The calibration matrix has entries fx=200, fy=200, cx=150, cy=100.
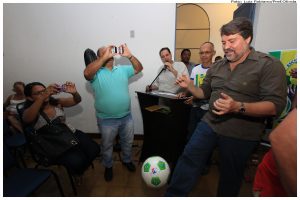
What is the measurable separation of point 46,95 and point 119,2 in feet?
5.93

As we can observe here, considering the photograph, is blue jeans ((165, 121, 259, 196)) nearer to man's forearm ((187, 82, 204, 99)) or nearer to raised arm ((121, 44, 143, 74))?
man's forearm ((187, 82, 204, 99))

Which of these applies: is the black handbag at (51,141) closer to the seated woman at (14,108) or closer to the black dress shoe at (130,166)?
the black dress shoe at (130,166)

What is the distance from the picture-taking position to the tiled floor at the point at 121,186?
2010 millimetres

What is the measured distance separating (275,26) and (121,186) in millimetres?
2454

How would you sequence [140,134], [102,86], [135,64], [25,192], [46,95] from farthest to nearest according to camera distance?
1. [140,134]
2. [135,64]
3. [102,86]
4. [46,95]
5. [25,192]

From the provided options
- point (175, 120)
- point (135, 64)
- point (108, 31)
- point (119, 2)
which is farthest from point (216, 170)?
point (119, 2)

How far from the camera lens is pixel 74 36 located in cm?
309

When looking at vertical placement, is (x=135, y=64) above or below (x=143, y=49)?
below

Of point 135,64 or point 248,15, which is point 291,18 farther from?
point 135,64

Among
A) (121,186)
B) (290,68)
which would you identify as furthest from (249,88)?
(121,186)

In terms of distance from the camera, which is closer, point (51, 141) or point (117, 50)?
point (51, 141)

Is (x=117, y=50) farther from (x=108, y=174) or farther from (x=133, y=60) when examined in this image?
(x=108, y=174)

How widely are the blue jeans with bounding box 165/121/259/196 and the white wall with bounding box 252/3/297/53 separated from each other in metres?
1.48

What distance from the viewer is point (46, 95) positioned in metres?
1.91
